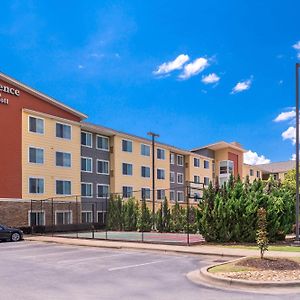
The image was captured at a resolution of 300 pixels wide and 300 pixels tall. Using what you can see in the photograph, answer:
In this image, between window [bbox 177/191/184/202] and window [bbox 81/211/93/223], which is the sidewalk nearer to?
window [bbox 81/211/93/223]

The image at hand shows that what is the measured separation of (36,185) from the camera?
43.8 m

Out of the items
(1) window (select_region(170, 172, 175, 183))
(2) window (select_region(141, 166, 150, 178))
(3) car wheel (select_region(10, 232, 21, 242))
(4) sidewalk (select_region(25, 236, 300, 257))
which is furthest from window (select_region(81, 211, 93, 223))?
(1) window (select_region(170, 172, 175, 183))

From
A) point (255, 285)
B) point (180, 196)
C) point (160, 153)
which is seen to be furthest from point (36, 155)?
point (255, 285)

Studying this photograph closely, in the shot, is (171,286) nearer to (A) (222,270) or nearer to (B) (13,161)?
(A) (222,270)

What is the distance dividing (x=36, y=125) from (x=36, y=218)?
8575 mm

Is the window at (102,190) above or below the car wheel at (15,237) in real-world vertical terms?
above

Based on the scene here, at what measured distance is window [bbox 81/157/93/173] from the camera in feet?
167

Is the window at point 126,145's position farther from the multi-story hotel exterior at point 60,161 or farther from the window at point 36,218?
the window at point 36,218

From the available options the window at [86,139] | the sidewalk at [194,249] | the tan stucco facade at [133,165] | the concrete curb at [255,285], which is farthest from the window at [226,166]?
the concrete curb at [255,285]

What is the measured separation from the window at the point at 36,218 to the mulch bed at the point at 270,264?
30451mm

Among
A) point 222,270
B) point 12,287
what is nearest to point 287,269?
point 222,270

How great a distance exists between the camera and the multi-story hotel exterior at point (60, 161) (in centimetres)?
4144

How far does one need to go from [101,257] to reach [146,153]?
1583 inches

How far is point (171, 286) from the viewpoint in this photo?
39.9 ft
